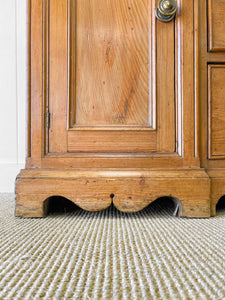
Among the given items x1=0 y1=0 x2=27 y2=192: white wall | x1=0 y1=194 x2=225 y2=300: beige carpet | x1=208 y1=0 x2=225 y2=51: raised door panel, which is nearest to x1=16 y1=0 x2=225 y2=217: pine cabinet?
x1=208 y1=0 x2=225 y2=51: raised door panel

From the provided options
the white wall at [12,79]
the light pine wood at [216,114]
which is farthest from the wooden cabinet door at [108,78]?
the white wall at [12,79]

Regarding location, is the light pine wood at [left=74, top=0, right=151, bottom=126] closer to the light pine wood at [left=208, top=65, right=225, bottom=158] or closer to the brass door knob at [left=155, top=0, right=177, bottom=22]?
the brass door knob at [left=155, top=0, right=177, bottom=22]

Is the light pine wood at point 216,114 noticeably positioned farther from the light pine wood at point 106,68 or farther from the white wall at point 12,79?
the white wall at point 12,79

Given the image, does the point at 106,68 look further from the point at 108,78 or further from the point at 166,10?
the point at 166,10

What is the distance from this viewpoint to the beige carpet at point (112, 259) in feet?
0.87

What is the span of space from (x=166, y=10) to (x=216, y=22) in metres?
0.14

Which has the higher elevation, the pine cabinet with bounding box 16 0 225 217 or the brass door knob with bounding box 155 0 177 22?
the brass door knob with bounding box 155 0 177 22

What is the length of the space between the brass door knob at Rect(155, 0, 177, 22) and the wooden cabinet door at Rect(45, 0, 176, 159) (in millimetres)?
15

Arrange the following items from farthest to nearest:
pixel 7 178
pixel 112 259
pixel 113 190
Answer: pixel 7 178 < pixel 113 190 < pixel 112 259

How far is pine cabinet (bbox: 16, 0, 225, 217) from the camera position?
0.63 m

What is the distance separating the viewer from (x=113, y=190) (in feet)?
1.98

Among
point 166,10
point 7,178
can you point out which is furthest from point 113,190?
point 7,178

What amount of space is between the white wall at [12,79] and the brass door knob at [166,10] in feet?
2.26

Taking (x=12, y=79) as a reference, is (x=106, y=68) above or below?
below
